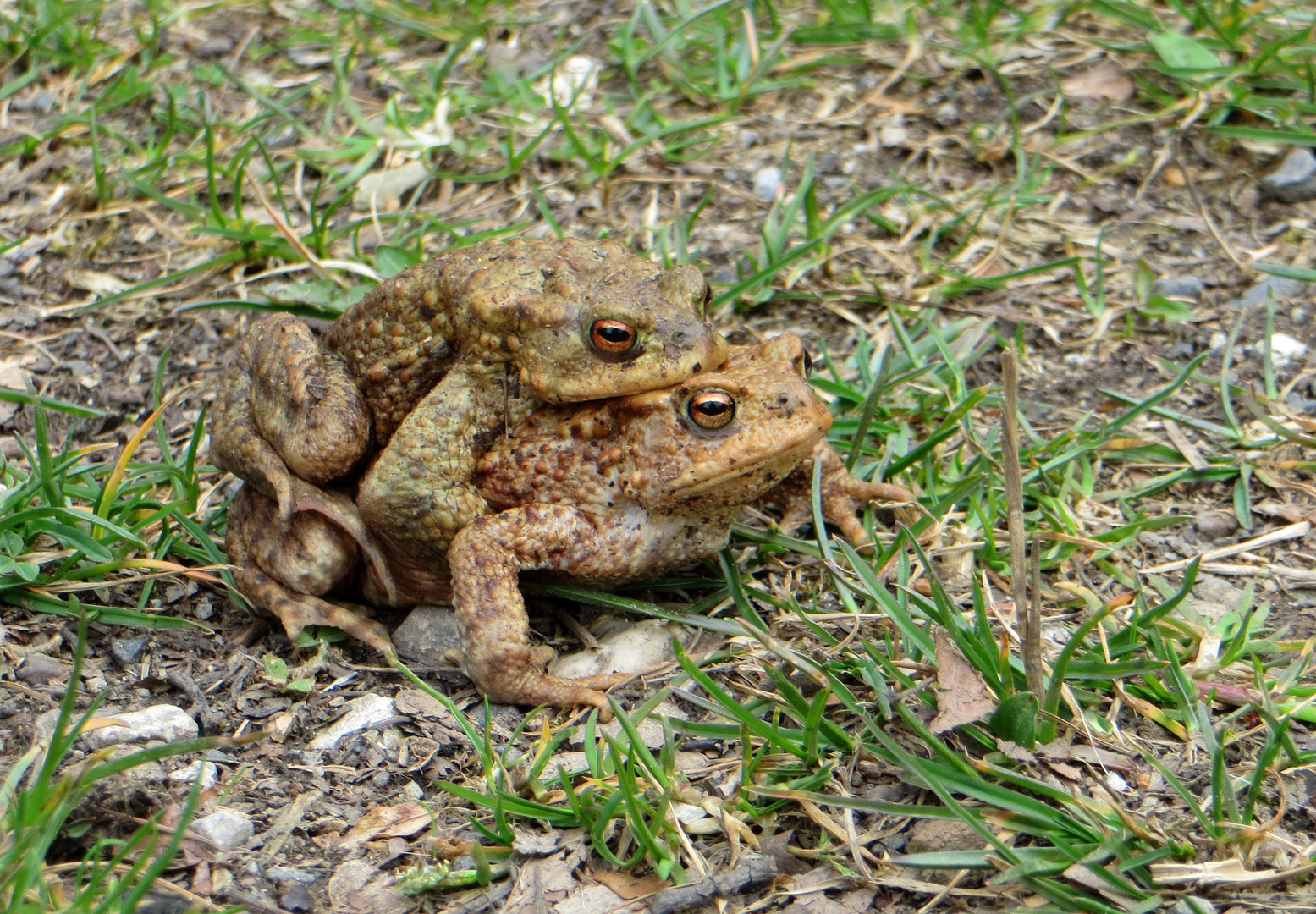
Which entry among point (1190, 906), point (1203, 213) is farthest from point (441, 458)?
point (1203, 213)

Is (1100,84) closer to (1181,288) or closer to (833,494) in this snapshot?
(1181,288)

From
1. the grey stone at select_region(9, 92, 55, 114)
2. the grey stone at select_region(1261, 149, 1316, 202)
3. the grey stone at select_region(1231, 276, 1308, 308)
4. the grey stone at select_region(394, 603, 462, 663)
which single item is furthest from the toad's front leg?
the grey stone at select_region(9, 92, 55, 114)

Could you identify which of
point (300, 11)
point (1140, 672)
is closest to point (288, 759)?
point (1140, 672)

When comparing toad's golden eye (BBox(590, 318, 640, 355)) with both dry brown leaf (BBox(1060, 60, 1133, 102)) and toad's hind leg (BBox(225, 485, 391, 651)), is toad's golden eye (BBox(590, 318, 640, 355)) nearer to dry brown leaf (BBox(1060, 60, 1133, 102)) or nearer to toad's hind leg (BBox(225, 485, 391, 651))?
toad's hind leg (BBox(225, 485, 391, 651))

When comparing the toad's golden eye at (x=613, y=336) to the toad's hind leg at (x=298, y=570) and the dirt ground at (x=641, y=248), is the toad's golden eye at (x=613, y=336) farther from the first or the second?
the toad's hind leg at (x=298, y=570)

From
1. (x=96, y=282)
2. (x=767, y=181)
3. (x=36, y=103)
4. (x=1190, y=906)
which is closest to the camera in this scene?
(x=1190, y=906)

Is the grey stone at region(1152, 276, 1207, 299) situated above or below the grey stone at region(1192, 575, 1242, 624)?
above
